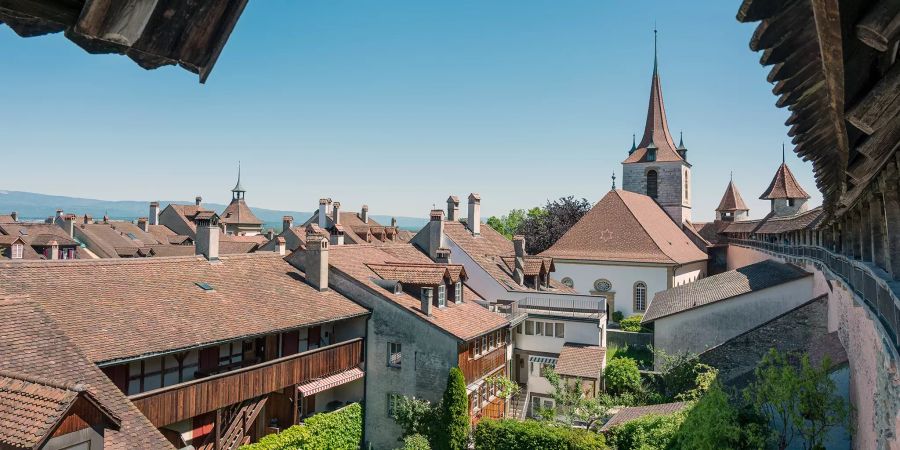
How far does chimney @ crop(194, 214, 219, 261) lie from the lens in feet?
76.6

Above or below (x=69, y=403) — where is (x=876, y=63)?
above

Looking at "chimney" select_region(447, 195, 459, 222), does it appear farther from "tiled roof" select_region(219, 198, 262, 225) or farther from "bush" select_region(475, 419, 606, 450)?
"tiled roof" select_region(219, 198, 262, 225)

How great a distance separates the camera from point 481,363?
24.4 metres

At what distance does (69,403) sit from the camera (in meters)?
11.4

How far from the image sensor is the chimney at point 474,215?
118ft

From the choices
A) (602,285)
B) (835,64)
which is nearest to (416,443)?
(835,64)

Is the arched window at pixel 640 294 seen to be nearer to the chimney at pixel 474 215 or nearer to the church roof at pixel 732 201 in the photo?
the chimney at pixel 474 215

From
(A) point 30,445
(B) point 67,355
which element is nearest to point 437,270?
(B) point 67,355

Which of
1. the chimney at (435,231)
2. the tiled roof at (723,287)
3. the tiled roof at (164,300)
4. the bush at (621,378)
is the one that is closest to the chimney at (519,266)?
the chimney at (435,231)

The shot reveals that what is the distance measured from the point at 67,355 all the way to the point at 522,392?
20437 millimetres

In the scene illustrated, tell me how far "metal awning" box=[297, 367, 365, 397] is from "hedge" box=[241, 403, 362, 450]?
0.96m

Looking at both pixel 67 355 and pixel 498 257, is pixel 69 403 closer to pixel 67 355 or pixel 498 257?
pixel 67 355

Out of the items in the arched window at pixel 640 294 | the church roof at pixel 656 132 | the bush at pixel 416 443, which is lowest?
the bush at pixel 416 443

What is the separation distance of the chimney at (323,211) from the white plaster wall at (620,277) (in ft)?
107
